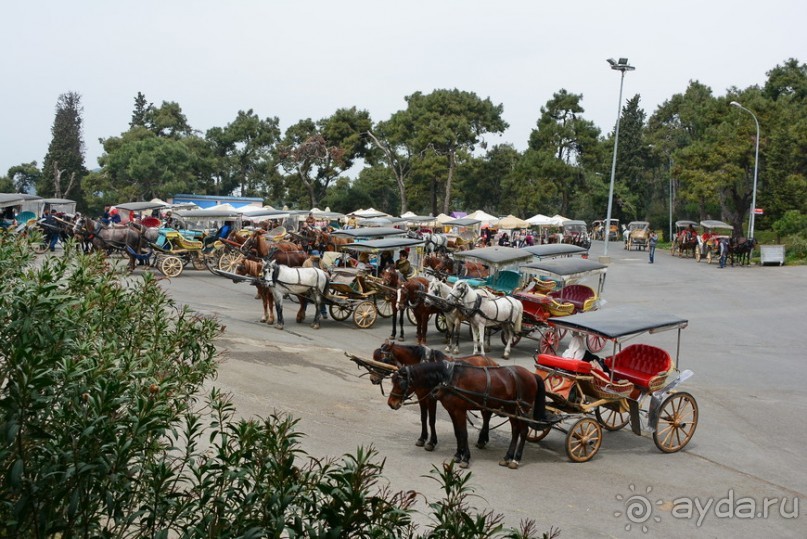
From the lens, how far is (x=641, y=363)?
1186cm

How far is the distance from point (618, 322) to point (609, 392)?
111 cm

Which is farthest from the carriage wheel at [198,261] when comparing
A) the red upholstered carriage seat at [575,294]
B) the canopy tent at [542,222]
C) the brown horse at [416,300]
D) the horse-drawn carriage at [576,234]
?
the horse-drawn carriage at [576,234]

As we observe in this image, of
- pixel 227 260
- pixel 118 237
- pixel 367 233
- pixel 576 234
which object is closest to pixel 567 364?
pixel 367 233

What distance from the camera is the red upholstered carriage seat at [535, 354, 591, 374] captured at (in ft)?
33.9

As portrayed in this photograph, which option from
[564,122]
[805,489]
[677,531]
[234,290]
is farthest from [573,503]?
[564,122]

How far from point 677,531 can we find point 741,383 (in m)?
8.08

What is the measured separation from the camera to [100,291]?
6641 millimetres

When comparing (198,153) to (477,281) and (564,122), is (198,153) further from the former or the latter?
(477,281)

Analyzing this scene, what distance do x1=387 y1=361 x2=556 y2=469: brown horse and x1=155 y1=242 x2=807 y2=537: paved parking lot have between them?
0.45 m

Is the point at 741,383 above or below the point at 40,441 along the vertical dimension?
below

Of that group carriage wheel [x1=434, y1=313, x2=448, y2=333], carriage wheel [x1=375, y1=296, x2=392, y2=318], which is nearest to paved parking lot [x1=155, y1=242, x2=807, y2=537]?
carriage wheel [x1=434, y1=313, x2=448, y2=333]

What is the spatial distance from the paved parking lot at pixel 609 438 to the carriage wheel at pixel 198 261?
5.68 meters

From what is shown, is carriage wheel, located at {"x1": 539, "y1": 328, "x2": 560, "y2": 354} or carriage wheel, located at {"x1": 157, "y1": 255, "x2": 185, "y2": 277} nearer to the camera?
carriage wheel, located at {"x1": 539, "y1": 328, "x2": 560, "y2": 354}

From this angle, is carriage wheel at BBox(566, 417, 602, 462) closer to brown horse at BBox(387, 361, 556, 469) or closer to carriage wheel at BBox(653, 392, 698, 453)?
brown horse at BBox(387, 361, 556, 469)
